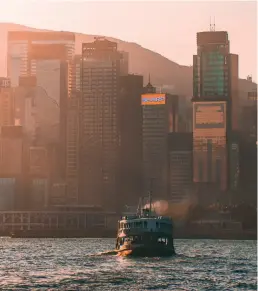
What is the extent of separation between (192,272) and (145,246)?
3634cm

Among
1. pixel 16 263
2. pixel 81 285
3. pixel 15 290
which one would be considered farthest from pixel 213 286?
pixel 16 263

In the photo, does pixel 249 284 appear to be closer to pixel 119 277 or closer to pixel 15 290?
pixel 119 277

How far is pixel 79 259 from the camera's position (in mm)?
196250

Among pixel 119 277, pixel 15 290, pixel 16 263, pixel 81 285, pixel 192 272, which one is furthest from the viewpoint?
pixel 16 263

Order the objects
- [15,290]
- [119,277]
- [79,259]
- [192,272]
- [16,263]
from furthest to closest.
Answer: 1. [79,259]
2. [16,263]
3. [192,272]
4. [119,277]
5. [15,290]

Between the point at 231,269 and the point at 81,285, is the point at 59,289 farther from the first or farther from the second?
the point at 231,269

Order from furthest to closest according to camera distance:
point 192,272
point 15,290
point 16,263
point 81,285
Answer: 1. point 16,263
2. point 192,272
3. point 81,285
4. point 15,290

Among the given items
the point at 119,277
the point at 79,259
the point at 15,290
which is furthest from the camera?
the point at 79,259

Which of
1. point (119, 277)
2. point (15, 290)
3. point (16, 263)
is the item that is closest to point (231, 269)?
point (119, 277)

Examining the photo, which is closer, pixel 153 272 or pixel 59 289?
pixel 59 289

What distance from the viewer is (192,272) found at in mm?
163000

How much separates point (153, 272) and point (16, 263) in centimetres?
3151

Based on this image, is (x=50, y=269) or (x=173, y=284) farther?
(x=50, y=269)

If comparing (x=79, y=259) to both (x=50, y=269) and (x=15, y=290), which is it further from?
(x=15, y=290)
